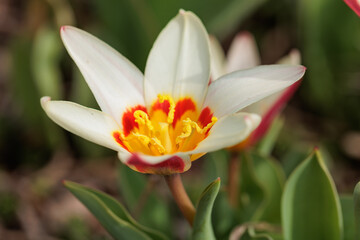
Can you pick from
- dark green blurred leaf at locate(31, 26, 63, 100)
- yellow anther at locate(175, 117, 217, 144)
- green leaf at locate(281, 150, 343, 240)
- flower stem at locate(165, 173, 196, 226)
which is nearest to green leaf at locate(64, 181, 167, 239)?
flower stem at locate(165, 173, 196, 226)

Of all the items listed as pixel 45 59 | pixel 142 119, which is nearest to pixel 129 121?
pixel 142 119

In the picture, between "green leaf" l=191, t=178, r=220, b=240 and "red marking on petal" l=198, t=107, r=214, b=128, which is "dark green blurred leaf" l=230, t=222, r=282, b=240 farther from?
"red marking on petal" l=198, t=107, r=214, b=128

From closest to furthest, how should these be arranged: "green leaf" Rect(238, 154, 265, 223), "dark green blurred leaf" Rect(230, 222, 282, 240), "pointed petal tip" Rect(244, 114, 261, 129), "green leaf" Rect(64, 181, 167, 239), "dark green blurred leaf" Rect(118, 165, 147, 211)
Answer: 1. "pointed petal tip" Rect(244, 114, 261, 129)
2. "green leaf" Rect(64, 181, 167, 239)
3. "dark green blurred leaf" Rect(230, 222, 282, 240)
4. "green leaf" Rect(238, 154, 265, 223)
5. "dark green blurred leaf" Rect(118, 165, 147, 211)

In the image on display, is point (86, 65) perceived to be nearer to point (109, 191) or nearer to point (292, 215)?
point (292, 215)

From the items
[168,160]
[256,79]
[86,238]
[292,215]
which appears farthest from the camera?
[86,238]

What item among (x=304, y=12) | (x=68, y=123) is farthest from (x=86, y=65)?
(x=304, y=12)
